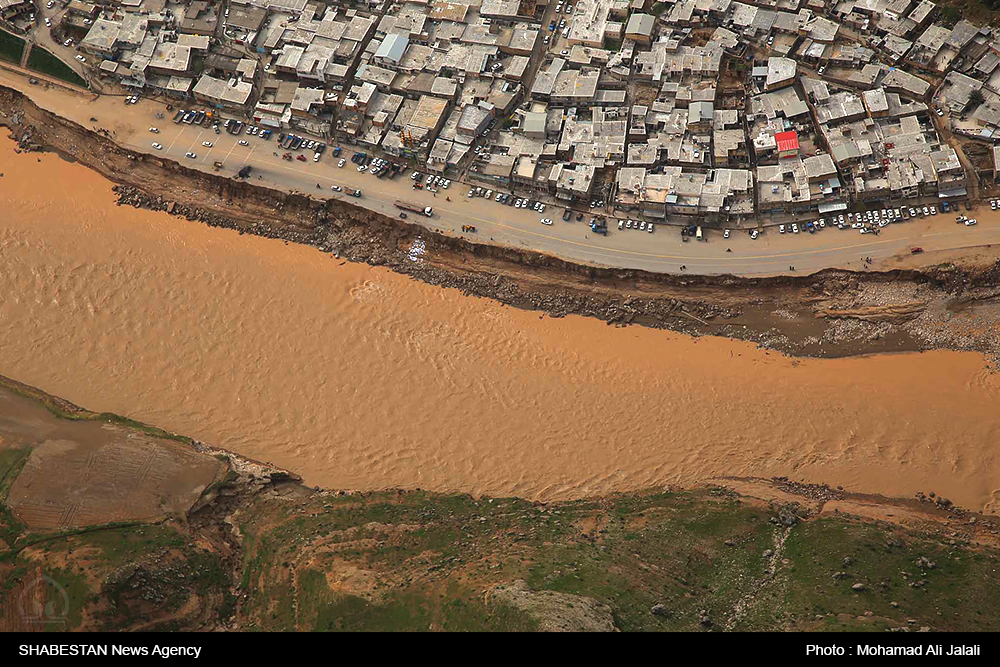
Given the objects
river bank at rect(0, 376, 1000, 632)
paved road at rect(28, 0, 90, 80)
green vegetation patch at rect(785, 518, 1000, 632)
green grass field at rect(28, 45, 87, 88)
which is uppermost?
paved road at rect(28, 0, 90, 80)

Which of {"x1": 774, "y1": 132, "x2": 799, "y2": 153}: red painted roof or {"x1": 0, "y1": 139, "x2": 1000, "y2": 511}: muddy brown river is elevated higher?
{"x1": 774, "y1": 132, "x2": 799, "y2": 153}: red painted roof

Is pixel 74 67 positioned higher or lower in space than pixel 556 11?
lower

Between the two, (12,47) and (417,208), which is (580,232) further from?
(12,47)

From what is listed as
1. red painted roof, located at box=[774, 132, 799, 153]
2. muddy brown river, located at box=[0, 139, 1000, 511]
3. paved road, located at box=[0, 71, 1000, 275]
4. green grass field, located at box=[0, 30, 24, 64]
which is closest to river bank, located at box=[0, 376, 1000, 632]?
muddy brown river, located at box=[0, 139, 1000, 511]

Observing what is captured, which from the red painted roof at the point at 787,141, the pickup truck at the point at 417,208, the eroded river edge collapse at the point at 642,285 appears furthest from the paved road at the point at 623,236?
the red painted roof at the point at 787,141

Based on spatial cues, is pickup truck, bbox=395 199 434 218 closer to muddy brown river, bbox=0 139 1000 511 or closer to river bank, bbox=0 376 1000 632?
muddy brown river, bbox=0 139 1000 511

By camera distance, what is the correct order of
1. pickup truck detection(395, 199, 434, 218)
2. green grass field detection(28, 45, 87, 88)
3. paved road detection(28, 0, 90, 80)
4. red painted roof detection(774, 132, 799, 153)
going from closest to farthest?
pickup truck detection(395, 199, 434, 218)
red painted roof detection(774, 132, 799, 153)
green grass field detection(28, 45, 87, 88)
paved road detection(28, 0, 90, 80)
